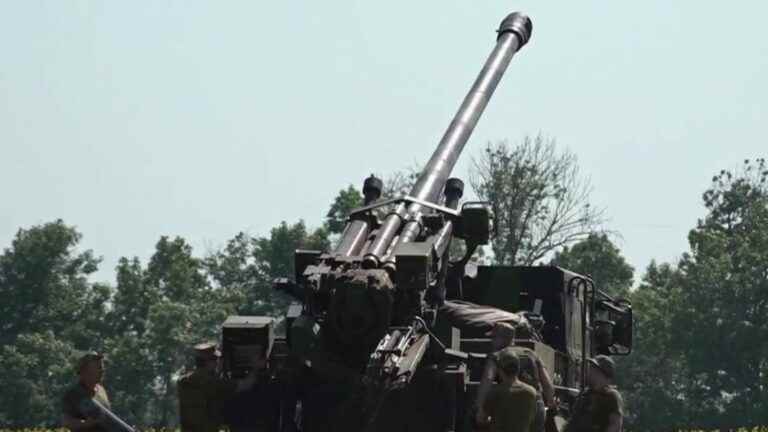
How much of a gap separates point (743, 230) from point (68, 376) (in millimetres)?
33785

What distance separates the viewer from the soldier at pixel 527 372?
1595 cm

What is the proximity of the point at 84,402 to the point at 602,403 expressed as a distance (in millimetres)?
4209

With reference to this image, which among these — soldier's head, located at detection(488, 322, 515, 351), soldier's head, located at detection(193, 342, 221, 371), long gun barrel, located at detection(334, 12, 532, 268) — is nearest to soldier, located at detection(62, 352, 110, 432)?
soldier's head, located at detection(193, 342, 221, 371)

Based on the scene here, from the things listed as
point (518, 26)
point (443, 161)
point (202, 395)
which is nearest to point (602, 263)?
point (518, 26)

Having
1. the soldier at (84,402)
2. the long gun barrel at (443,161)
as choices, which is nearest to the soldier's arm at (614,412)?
the long gun barrel at (443,161)

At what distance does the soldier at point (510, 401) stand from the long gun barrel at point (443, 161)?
2.41 meters

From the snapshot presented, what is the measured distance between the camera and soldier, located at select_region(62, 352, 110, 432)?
46.8ft

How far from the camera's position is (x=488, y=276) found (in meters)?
21.4

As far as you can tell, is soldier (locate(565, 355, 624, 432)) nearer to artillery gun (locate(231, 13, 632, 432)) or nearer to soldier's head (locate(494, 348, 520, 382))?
soldier's head (locate(494, 348, 520, 382))

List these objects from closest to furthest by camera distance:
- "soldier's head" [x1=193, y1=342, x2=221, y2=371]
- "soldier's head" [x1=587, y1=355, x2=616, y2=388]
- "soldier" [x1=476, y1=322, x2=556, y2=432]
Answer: "soldier's head" [x1=587, y1=355, x2=616, y2=388], "soldier" [x1=476, y1=322, x2=556, y2=432], "soldier's head" [x1=193, y1=342, x2=221, y2=371]

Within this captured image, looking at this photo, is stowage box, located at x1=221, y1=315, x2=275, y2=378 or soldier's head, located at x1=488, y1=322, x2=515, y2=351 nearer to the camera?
soldier's head, located at x1=488, y1=322, x2=515, y2=351

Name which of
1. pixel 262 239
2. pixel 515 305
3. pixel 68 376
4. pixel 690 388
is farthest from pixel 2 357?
pixel 515 305

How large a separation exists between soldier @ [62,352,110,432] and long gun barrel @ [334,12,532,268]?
11.3ft

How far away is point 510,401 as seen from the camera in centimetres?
1497
